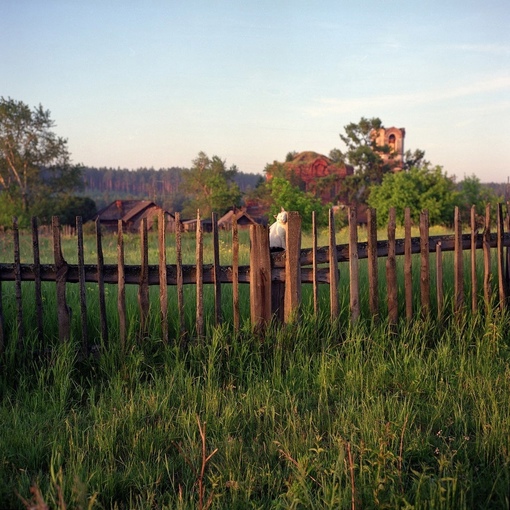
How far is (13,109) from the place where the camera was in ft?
192

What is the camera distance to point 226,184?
64750 mm

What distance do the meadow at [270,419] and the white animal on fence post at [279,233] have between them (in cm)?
80

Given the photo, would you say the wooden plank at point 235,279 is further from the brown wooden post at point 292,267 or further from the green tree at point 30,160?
the green tree at point 30,160

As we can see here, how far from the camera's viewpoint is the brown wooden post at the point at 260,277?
244 inches

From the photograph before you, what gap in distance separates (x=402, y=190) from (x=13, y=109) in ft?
127

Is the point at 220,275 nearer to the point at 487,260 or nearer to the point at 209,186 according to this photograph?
the point at 487,260

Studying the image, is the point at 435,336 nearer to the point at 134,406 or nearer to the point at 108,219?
the point at 134,406

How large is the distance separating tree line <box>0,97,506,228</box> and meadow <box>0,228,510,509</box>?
28544 millimetres

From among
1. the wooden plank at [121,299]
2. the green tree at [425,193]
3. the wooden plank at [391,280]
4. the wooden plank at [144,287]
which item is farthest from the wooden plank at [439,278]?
the green tree at [425,193]

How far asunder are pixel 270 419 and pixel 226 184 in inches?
2402

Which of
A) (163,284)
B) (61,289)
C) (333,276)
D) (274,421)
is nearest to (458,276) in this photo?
(333,276)

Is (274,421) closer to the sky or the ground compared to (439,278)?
closer to the ground

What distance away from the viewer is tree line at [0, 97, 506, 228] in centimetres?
4691

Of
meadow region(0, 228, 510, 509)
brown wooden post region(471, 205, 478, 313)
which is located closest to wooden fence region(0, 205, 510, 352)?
meadow region(0, 228, 510, 509)
